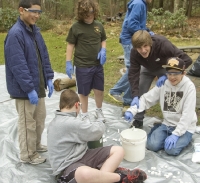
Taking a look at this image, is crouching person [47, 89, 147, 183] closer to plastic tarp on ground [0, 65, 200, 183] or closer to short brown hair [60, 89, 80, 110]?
short brown hair [60, 89, 80, 110]

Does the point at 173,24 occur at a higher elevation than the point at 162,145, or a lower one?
higher

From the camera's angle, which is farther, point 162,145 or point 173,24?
point 173,24

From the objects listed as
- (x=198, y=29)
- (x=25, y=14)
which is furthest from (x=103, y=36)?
(x=198, y=29)

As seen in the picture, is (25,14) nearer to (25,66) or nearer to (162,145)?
(25,66)

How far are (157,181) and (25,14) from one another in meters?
1.72

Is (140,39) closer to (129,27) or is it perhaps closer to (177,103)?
(177,103)

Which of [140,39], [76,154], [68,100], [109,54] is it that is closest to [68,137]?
[76,154]

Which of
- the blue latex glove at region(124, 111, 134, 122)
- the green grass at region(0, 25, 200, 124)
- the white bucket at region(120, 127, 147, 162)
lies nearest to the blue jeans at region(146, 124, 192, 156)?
the white bucket at region(120, 127, 147, 162)

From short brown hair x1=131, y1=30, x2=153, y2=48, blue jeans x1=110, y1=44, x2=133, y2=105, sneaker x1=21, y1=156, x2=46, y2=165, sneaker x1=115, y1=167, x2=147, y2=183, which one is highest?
short brown hair x1=131, y1=30, x2=153, y2=48

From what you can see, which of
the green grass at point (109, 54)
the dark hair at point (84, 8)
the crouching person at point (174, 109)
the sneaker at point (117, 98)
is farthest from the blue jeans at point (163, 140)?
the dark hair at point (84, 8)

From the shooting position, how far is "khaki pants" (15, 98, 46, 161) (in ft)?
7.84

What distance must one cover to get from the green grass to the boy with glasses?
567 millimetres

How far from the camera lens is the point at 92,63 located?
3143 millimetres

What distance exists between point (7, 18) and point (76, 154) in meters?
9.74
